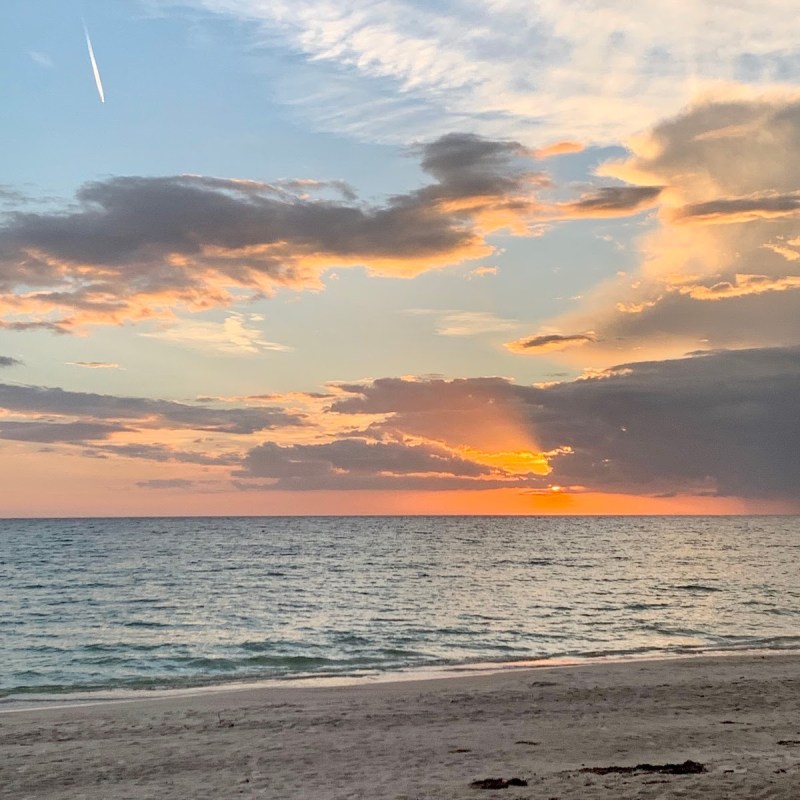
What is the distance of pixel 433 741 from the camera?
51.0 ft

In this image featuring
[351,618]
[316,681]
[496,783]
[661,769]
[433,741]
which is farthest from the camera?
[351,618]

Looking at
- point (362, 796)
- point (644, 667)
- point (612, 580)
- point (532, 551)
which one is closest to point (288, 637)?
point (644, 667)

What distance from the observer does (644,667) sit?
24453mm

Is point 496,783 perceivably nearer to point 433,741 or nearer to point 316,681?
point 433,741

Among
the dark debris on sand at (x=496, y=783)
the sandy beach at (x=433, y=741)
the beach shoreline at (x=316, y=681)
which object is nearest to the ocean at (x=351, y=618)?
the beach shoreline at (x=316, y=681)

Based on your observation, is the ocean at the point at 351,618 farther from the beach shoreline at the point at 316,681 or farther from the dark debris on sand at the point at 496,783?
the dark debris on sand at the point at 496,783

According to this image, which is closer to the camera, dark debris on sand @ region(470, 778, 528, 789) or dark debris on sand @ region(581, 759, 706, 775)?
dark debris on sand @ region(470, 778, 528, 789)

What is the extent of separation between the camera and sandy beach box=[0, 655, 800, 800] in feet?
41.0

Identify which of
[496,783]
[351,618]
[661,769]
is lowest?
[351,618]

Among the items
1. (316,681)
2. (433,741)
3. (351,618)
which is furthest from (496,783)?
(351,618)

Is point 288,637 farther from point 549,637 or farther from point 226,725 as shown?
point 226,725

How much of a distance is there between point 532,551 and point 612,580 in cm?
4935

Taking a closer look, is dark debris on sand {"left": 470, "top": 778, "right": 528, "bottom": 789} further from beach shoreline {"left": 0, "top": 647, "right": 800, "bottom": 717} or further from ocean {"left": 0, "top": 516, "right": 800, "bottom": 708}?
ocean {"left": 0, "top": 516, "right": 800, "bottom": 708}

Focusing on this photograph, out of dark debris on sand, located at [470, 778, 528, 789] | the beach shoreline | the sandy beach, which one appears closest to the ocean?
the beach shoreline
